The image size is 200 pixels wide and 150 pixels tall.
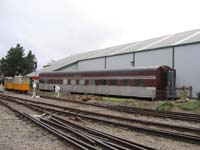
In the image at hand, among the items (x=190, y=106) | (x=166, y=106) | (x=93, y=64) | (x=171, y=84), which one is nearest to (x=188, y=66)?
(x=171, y=84)

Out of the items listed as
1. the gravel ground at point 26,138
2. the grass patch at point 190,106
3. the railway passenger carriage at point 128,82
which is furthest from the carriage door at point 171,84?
the gravel ground at point 26,138

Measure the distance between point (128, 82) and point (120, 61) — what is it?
1178 cm

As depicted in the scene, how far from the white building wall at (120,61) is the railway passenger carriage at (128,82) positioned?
507 centimetres

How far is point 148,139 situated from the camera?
35.3 ft

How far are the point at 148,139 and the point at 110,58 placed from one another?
120ft

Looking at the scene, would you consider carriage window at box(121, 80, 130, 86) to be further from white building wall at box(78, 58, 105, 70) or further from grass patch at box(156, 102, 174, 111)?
white building wall at box(78, 58, 105, 70)

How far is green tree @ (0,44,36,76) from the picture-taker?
9381 centimetres

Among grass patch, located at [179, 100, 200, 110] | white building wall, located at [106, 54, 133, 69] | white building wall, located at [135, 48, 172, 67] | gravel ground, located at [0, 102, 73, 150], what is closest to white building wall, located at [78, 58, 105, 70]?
white building wall, located at [106, 54, 133, 69]

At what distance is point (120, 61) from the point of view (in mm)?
44531

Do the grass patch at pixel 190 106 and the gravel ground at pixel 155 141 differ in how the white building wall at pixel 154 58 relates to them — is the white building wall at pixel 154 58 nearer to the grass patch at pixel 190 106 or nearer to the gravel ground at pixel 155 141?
the grass patch at pixel 190 106

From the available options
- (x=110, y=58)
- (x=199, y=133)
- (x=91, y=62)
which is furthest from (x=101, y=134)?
(x=91, y=62)

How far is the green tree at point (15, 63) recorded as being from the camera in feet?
308

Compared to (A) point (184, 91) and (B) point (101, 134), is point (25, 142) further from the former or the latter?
(A) point (184, 91)

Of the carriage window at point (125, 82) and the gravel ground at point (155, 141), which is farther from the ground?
the carriage window at point (125, 82)
